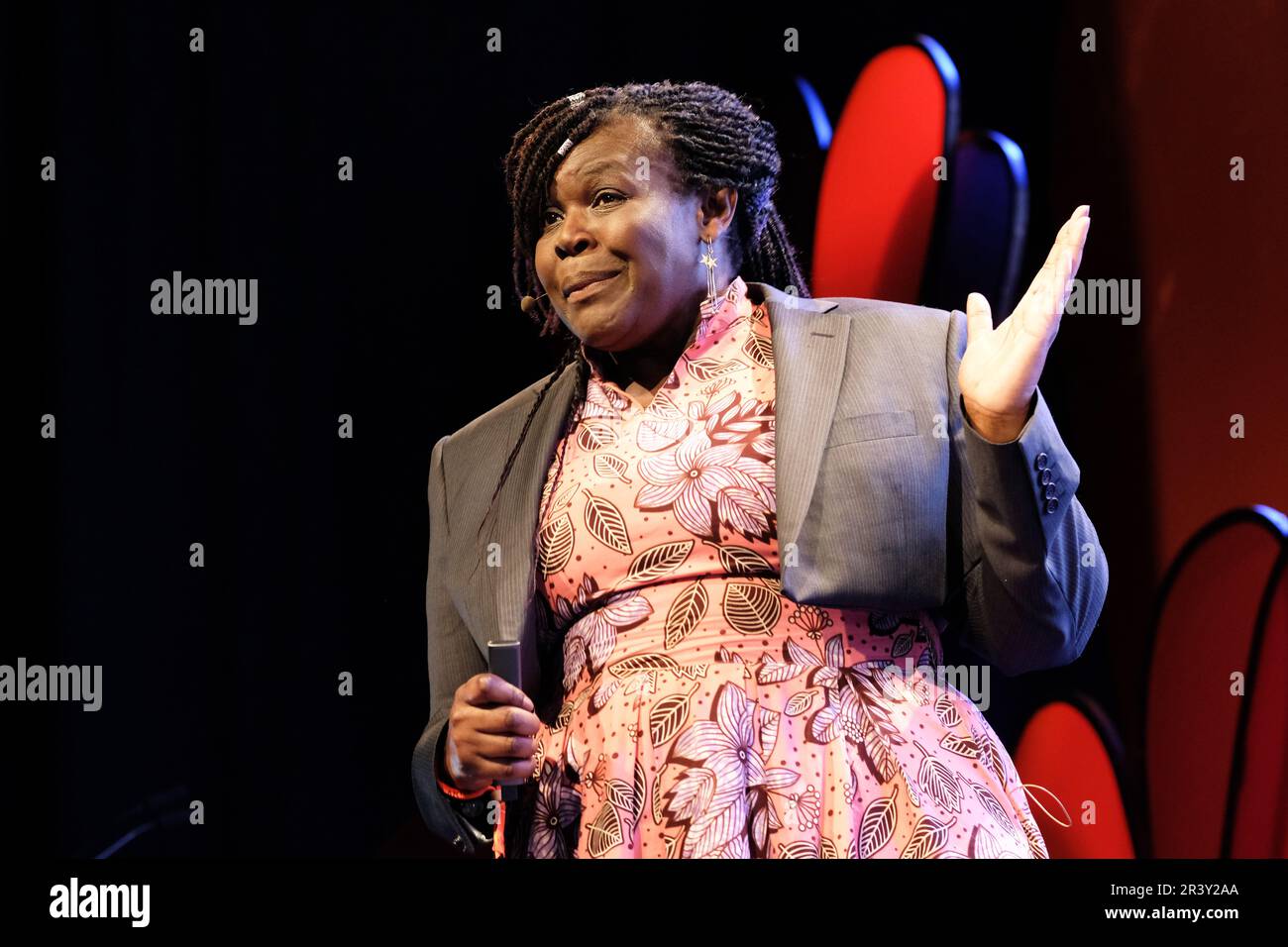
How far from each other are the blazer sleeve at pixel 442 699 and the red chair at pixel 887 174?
711 millimetres

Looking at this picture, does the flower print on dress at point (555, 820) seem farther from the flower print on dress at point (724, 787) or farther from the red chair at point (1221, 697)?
the red chair at point (1221, 697)

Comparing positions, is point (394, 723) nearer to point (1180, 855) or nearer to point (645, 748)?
Answer: point (645, 748)

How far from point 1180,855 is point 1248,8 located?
1168mm

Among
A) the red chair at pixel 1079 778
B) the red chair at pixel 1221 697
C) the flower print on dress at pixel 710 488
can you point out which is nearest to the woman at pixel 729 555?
the flower print on dress at pixel 710 488

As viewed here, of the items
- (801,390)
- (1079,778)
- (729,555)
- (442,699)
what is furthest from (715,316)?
(1079,778)

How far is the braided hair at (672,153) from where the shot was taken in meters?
1.92

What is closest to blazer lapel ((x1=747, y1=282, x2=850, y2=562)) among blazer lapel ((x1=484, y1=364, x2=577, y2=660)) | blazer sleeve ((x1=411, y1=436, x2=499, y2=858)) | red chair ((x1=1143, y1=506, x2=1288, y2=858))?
blazer lapel ((x1=484, y1=364, x2=577, y2=660))

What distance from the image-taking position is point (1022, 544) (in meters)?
1.55

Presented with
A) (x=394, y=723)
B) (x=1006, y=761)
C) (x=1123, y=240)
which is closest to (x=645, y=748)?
(x=1006, y=761)

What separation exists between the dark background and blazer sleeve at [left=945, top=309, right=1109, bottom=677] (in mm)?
592

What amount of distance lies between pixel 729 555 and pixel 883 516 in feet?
0.60

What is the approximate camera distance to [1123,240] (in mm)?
2131

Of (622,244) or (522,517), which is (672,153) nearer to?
(622,244)

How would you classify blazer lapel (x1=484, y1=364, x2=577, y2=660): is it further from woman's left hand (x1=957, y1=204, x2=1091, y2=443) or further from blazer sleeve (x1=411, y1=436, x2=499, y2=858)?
woman's left hand (x1=957, y1=204, x2=1091, y2=443)
